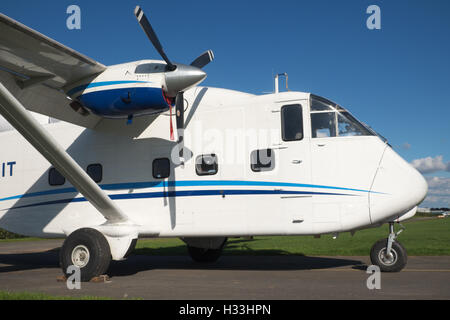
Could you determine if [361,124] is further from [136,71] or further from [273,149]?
[136,71]

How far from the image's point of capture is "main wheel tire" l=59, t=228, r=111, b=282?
8.97 meters

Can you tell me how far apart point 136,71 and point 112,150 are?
102 inches

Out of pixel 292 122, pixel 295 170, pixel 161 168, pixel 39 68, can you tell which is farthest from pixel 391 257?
pixel 39 68

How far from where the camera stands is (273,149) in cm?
936

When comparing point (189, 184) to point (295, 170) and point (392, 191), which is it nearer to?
point (295, 170)

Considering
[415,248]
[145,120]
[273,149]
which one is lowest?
[415,248]

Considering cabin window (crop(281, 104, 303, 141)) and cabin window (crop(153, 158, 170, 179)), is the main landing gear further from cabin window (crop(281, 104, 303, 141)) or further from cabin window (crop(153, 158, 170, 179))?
cabin window (crop(153, 158, 170, 179))

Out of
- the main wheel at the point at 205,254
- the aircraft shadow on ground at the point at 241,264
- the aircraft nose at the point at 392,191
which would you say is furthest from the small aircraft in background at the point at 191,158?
the main wheel at the point at 205,254

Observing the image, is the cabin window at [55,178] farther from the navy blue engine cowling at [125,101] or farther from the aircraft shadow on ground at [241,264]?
the navy blue engine cowling at [125,101]
